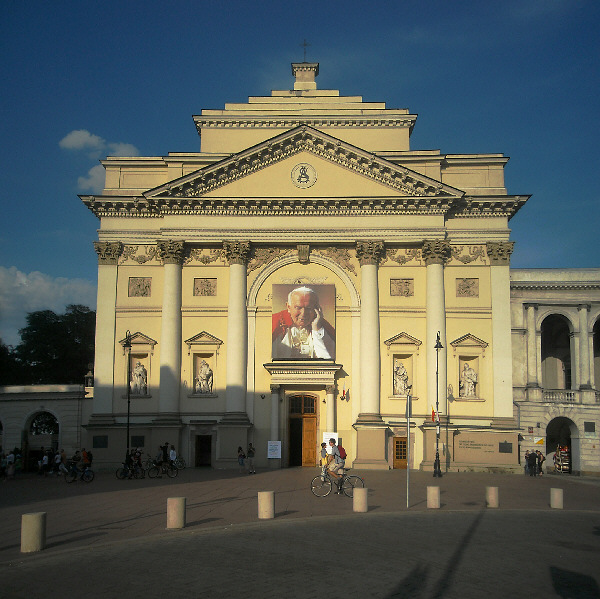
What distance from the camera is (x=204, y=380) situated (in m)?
41.2

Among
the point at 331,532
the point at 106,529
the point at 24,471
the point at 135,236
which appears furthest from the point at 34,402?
the point at 331,532

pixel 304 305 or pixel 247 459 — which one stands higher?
pixel 304 305

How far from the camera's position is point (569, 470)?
47375 mm

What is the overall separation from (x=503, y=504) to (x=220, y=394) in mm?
20339

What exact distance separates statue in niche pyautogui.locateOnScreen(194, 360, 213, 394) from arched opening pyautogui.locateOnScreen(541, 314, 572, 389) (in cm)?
2498

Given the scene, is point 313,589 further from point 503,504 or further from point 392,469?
point 392,469

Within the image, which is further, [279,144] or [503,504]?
[279,144]

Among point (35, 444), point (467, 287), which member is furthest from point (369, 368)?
point (35, 444)

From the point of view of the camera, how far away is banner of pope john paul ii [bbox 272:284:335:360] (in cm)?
4053

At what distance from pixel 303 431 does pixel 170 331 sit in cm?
960

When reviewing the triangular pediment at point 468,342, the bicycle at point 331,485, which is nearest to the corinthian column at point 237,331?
the triangular pediment at point 468,342

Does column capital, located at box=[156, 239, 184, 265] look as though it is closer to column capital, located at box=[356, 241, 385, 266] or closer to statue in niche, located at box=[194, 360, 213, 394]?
statue in niche, located at box=[194, 360, 213, 394]

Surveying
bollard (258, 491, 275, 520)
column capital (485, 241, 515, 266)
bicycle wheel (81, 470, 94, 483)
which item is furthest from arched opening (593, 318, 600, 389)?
bollard (258, 491, 275, 520)

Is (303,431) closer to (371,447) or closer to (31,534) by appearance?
(371,447)
